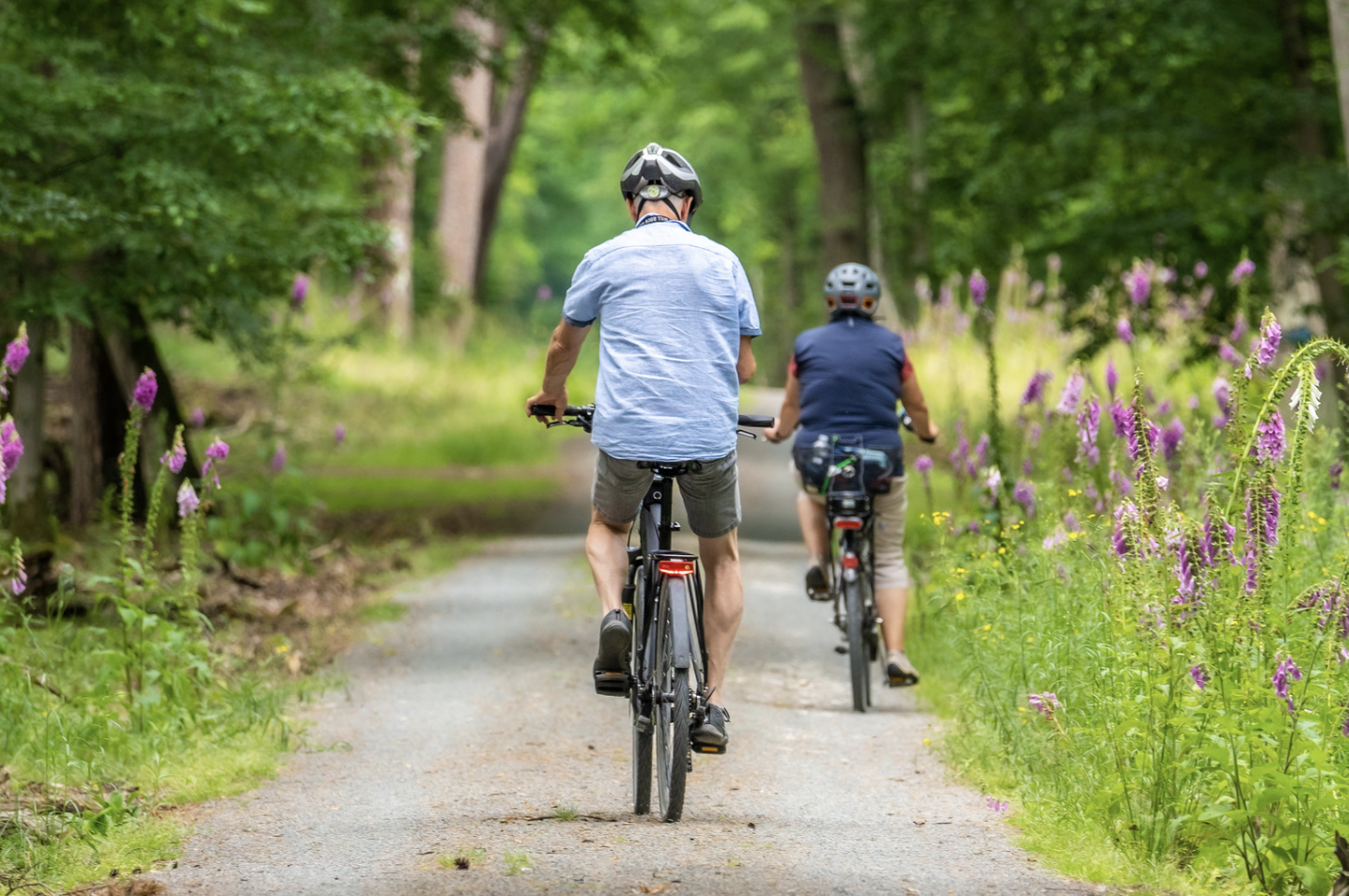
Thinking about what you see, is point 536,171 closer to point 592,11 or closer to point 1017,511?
point 592,11

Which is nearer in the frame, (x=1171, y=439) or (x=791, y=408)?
(x=1171, y=439)

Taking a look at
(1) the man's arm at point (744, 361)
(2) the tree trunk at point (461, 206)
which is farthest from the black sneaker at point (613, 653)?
(2) the tree trunk at point (461, 206)

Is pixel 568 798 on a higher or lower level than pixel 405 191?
lower

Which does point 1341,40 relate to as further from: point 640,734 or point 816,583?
point 640,734

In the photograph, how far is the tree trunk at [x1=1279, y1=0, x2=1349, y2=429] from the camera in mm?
12242

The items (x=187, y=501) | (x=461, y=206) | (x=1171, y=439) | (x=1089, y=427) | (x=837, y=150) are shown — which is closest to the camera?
(x=1089, y=427)

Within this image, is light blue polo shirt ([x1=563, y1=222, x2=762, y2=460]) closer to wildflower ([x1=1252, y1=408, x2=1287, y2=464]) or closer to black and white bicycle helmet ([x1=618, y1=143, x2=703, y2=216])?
black and white bicycle helmet ([x1=618, y1=143, x2=703, y2=216])

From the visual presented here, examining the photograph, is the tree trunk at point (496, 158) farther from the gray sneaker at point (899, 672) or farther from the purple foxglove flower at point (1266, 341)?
the purple foxglove flower at point (1266, 341)

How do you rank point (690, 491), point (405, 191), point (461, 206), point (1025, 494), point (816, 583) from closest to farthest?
1. point (690, 491)
2. point (1025, 494)
3. point (816, 583)
4. point (405, 191)
5. point (461, 206)

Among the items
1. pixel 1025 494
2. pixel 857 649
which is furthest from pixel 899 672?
pixel 1025 494

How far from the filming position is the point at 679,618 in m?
5.16

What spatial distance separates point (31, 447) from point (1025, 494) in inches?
230

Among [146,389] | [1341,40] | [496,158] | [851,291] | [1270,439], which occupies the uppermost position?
[496,158]

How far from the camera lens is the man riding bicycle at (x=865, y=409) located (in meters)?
7.74
